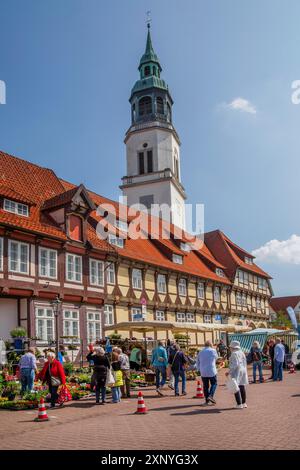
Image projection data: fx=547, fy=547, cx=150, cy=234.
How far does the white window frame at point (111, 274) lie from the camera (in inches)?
1271

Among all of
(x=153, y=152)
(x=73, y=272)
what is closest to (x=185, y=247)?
(x=153, y=152)

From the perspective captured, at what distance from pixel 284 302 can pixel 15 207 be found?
82.8 metres

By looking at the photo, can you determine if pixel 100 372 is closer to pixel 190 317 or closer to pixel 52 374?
pixel 52 374

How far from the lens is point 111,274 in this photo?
32.8 metres

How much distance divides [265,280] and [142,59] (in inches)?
1177

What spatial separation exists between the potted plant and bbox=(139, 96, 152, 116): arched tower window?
41.8 meters

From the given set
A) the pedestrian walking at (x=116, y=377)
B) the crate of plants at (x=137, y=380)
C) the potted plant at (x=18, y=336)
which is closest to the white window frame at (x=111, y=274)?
the potted plant at (x=18, y=336)

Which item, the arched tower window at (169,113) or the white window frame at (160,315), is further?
the arched tower window at (169,113)

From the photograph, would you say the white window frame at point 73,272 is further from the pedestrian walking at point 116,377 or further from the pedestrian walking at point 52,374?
the pedestrian walking at point 52,374

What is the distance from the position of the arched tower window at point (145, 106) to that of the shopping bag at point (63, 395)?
48.4 metres

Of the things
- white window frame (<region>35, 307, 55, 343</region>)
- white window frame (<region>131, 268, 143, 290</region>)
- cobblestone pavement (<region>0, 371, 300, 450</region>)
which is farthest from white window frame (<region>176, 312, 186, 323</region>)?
cobblestone pavement (<region>0, 371, 300, 450</region>)

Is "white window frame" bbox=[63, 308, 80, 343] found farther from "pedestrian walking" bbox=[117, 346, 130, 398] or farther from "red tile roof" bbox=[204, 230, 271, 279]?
"red tile roof" bbox=[204, 230, 271, 279]

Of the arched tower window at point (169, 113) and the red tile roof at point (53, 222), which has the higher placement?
the arched tower window at point (169, 113)

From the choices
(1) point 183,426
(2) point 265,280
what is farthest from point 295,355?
(2) point 265,280
